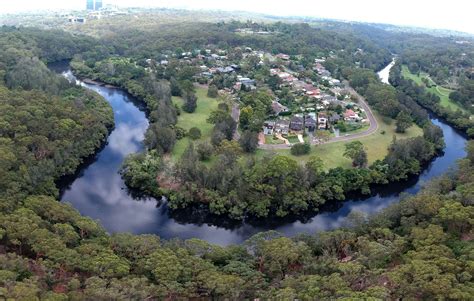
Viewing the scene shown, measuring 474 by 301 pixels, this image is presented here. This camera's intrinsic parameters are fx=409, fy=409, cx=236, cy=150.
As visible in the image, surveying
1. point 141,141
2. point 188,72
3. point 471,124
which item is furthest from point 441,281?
point 188,72

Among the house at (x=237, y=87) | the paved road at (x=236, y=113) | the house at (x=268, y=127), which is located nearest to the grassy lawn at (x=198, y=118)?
the paved road at (x=236, y=113)

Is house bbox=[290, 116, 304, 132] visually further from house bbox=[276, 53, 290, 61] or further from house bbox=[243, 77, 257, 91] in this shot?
house bbox=[276, 53, 290, 61]

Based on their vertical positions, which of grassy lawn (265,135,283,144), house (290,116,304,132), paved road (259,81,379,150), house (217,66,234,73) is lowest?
grassy lawn (265,135,283,144)

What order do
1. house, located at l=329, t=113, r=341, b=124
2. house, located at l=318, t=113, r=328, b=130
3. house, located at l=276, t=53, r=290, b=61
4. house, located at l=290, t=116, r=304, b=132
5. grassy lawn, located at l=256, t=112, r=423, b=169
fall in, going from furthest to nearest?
house, located at l=276, t=53, r=290, b=61
house, located at l=329, t=113, r=341, b=124
house, located at l=318, t=113, r=328, b=130
house, located at l=290, t=116, r=304, b=132
grassy lawn, located at l=256, t=112, r=423, b=169

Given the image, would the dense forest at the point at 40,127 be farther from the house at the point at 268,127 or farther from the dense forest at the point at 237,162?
the house at the point at 268,127

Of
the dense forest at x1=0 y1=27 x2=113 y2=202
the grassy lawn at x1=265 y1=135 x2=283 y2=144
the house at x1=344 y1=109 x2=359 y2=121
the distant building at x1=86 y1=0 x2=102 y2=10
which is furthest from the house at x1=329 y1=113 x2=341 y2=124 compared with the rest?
the distant building at x1=86 y1=0 x2=102 y2=10
